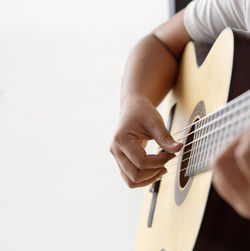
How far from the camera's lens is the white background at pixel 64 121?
1.58 m

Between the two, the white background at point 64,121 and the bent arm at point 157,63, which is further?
the white background at point 64,121

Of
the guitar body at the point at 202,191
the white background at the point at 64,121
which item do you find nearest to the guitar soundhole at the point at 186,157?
the guitar body at the point at 202,191

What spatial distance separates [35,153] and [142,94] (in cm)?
84

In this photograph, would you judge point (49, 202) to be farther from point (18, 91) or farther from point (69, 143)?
point (18, 91)

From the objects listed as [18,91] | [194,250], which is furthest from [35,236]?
[194,250]

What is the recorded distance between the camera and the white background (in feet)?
5.20

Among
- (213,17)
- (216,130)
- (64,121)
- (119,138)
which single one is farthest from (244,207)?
(64,121)

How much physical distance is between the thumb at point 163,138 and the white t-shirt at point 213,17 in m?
0.23

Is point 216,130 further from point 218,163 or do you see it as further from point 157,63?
point 157,63

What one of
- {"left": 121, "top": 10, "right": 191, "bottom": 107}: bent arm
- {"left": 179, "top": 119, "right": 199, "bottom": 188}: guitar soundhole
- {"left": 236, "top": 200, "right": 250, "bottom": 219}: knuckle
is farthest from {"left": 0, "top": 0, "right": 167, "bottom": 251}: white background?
{"left": 236, "top": 200, "right": 250, "bottom": 219}: knuckle

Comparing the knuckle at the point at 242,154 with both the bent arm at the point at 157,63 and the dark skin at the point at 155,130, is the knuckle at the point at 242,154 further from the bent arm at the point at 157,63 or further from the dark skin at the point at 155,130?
the bent arm at the point at 157,63

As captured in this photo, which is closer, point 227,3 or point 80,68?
point 227,3

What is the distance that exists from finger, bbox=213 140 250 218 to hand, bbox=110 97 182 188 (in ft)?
1.01

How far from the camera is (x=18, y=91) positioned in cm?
168
